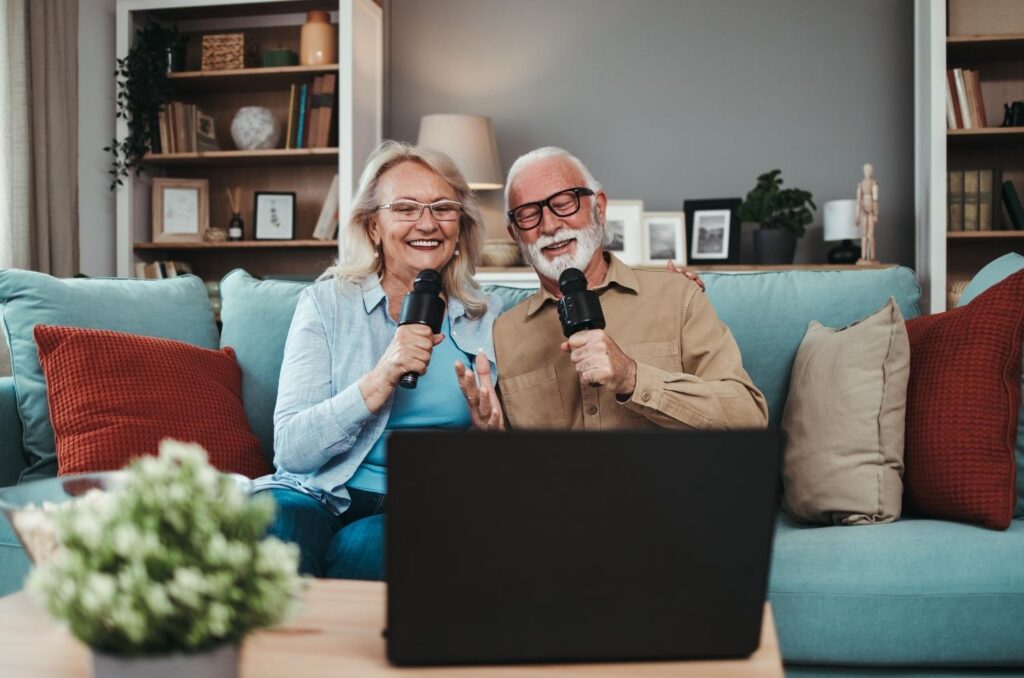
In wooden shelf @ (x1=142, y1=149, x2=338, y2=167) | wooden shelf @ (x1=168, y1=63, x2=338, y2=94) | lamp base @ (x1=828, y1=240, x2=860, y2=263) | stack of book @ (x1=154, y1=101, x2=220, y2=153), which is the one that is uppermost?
wooden shelf @ (x1=168, y1=63, x2=338, y2=94)

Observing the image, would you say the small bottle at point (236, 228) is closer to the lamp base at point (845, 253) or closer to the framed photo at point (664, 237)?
the framed photo at point (664, 237)

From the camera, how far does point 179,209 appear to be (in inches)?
172

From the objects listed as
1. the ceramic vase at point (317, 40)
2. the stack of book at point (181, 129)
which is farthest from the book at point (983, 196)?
the stack of book at point (181, 129)

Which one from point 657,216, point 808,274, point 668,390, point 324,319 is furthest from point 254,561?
point 657,216

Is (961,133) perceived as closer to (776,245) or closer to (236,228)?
(776,245)

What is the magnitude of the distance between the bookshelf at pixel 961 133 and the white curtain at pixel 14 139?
3.52 m

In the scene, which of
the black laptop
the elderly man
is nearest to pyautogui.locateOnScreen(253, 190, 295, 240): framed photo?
the elderly man

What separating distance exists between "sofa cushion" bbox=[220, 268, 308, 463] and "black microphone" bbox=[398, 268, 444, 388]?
556 mm

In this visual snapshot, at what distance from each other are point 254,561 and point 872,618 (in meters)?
1.12

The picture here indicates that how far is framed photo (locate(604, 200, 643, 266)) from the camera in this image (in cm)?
405

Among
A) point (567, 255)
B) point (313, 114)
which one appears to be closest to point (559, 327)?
point (567, 255)

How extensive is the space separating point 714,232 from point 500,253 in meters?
0.98

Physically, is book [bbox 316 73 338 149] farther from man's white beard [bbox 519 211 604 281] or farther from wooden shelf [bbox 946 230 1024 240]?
wooden shelf [bbox 946 230 1024 240]

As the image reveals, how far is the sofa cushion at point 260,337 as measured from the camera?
6.79 feet
